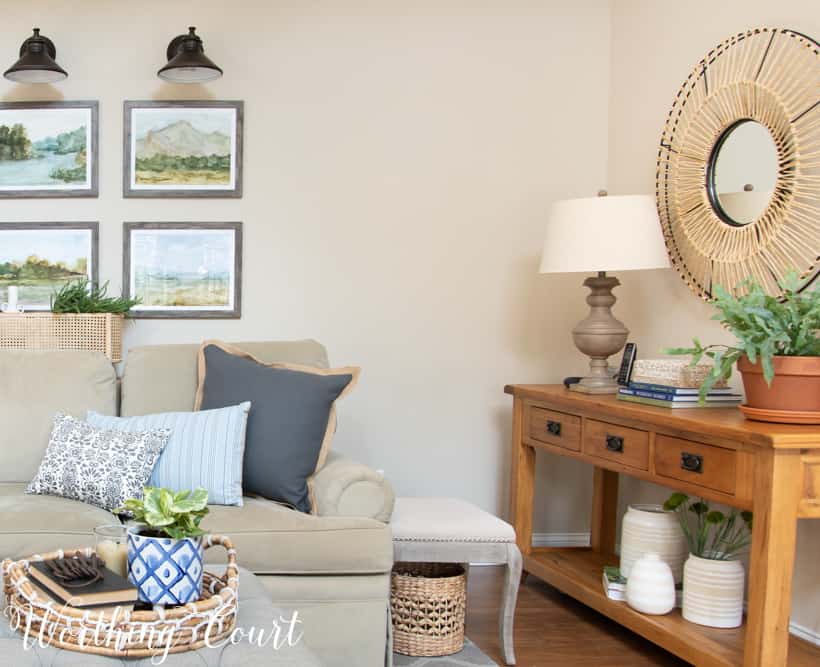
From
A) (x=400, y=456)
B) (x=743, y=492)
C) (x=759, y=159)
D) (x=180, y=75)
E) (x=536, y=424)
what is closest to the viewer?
(x=743, y=492)

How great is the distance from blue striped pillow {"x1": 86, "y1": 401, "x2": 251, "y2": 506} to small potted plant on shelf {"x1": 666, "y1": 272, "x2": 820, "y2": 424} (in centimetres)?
130

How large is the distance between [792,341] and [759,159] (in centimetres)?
89

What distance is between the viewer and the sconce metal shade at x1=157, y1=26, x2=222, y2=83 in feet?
12.1

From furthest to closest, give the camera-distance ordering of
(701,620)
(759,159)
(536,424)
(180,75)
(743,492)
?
(180,75) → (536,424) → (759,159) → (701,620) → (743,492)

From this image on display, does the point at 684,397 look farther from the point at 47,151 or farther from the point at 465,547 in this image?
the point at 47,151

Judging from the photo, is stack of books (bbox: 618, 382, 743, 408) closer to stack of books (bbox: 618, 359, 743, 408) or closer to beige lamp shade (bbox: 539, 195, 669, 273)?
stack of books (bbox: 618, 359, 743, 408)

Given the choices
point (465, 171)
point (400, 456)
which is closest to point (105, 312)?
point (400, 456)

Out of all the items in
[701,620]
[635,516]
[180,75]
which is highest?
[180,75]

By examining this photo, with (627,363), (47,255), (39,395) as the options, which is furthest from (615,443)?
(47,255)

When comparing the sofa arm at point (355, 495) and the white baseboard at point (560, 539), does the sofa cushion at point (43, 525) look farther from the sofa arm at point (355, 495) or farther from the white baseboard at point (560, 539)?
the white baseboard at point (560, 539)

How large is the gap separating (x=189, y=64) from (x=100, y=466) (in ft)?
5.63

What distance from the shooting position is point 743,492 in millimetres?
2346

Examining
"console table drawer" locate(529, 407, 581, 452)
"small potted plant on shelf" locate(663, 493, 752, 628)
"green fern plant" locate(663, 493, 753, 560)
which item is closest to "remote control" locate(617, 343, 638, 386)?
"console table drawer" locate(529, 407, 581, 452)

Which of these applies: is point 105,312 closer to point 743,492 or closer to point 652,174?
point 652,174
